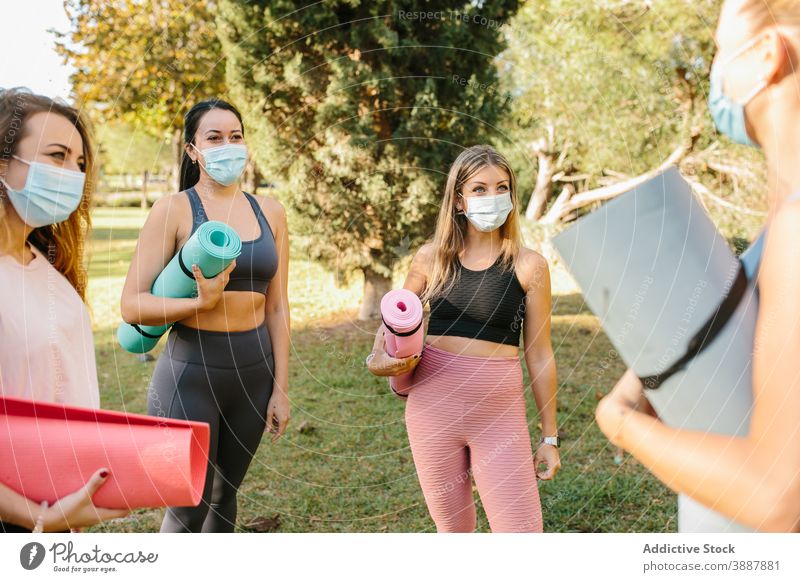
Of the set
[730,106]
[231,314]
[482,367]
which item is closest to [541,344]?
[482,367]

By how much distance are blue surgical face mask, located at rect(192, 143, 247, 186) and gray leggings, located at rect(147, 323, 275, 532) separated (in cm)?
57

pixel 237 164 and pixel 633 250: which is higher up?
pixel 237 164

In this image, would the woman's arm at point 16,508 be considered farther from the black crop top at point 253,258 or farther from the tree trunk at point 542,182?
the tree trunk at point 542,182

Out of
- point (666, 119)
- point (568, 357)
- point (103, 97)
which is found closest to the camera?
Answer: point (103, 97)

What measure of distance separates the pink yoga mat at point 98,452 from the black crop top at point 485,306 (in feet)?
3.08

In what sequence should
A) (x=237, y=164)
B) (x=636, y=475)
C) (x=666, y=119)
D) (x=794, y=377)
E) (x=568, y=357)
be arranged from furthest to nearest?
(x=666, y=119)
(x=568, y=357)
(x=636, y=475)
(x=237, y=164)
(x=794, y=377)

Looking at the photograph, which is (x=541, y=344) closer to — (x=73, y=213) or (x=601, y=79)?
(x=73, y=213)

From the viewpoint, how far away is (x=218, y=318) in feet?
8.98

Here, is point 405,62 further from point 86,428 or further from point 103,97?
point 86,428

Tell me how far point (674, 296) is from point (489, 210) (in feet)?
2.31

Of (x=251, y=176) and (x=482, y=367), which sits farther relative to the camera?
(x=251, y=176)

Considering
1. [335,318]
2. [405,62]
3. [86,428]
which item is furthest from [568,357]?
[86,428]
